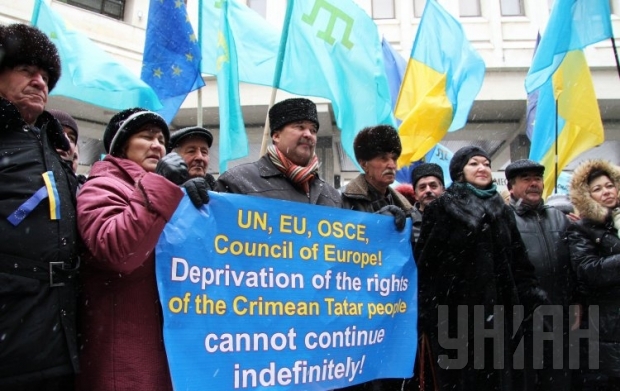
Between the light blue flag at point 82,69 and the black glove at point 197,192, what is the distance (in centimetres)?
296

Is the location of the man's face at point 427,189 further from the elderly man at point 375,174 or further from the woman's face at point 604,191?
the woman's face at point 604,191

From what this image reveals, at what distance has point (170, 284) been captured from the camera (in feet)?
6.58

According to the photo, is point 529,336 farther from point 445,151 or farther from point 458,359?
point 445,151

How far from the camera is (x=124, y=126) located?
2.10 m

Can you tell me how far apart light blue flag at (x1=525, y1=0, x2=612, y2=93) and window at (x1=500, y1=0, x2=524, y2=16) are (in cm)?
779

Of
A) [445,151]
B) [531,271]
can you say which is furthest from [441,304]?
[445,151]

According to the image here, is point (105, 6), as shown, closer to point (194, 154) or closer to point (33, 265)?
point (194, 154)

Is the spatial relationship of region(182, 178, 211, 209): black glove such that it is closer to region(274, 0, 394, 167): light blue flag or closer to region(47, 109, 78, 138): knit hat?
region(47, 109, 78, 138): knit hat

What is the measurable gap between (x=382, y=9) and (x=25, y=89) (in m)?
11.7

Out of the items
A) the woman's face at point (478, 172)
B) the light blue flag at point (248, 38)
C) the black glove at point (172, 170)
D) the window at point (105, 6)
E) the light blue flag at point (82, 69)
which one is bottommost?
the black glove at point (172, 170)

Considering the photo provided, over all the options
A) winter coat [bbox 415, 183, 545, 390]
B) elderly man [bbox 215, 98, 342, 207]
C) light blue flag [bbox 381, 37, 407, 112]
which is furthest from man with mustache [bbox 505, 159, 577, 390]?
light blue flag [bbox 381, 37, 407, 112]

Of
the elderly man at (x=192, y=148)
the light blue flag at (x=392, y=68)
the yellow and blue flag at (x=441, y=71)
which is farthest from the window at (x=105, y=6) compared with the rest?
the elderly man at (x=192, y=148)

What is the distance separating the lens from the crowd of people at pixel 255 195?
1.69 metres

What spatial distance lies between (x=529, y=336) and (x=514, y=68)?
381 inches
